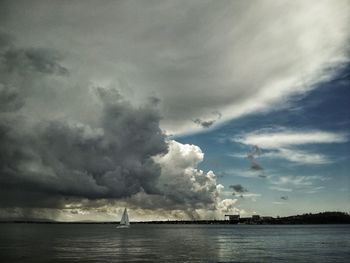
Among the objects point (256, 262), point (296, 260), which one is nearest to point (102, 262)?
point (256, 262)

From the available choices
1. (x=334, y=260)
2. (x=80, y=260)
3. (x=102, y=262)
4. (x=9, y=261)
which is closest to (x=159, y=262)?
(x=102, y=262)

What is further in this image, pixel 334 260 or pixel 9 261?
pixel 334 260

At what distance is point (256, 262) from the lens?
86.5 metres

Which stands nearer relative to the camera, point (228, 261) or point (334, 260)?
point (228, 261)

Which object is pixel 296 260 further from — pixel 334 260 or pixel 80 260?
pixel 80 260

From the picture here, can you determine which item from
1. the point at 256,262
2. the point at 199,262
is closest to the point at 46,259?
the point at 199,262

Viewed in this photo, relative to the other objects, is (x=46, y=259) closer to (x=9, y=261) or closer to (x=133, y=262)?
(x=9, y=261)

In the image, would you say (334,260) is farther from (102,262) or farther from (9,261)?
(9,261)

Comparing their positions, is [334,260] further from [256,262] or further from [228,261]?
[228,261]

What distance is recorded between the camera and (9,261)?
271 feet

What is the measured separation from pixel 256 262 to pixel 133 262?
2845 centimetres

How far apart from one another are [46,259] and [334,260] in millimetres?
70376

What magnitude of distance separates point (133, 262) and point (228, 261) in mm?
22136

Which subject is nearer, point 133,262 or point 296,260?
point 133,262
